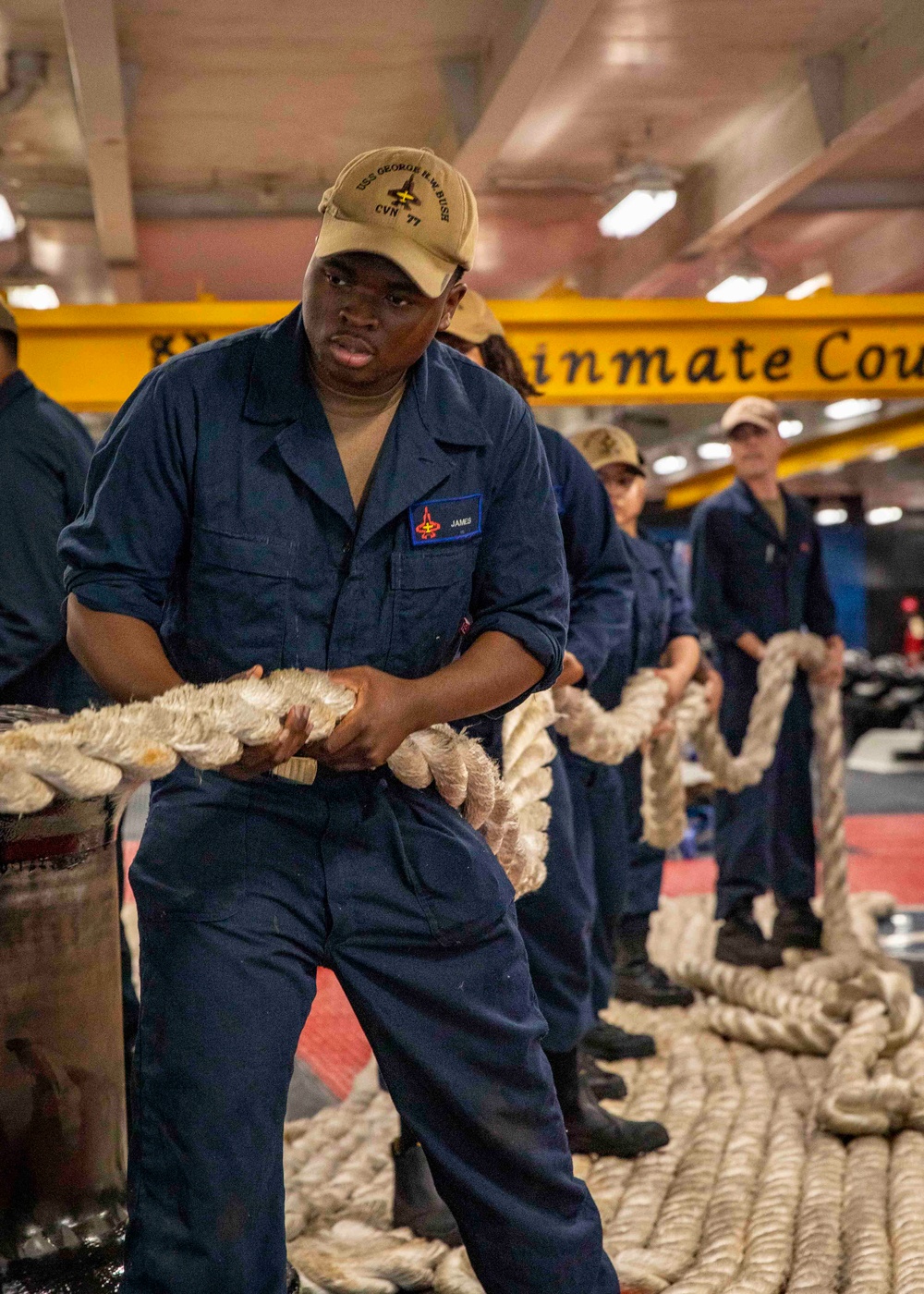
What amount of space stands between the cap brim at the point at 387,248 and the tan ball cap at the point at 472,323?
1.11m

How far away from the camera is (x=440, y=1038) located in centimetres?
180

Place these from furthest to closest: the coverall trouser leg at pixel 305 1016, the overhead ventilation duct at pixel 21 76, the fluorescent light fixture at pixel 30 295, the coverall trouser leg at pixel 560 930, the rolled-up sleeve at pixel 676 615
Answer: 1. the fluorescent light fixture at pixel 30 295
2. the overhead ventilation duct at pixel 21 76
3. the rolled-up sleeve at pixel 676 615
4. the coverall trouser leg at pixel 560 930
5. the coverall trouser leg at pixel 305 1016

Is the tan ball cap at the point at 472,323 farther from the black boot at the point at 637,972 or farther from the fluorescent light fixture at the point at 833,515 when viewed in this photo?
the fluorescent light fixture at the point at 833,515

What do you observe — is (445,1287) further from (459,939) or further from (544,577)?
(544,577)

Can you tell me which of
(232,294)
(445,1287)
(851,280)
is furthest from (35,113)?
(445,1287)

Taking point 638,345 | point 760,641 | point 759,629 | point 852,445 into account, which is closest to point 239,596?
point 760,641

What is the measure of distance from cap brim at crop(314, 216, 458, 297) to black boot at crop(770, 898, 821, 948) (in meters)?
3.98

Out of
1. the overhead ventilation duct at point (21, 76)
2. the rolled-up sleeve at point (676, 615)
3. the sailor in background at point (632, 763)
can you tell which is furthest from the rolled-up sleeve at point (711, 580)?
the overhead ventilation duct at point (21, 76)

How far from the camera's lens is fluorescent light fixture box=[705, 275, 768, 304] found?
761 centimetres

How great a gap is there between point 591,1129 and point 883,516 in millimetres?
21629

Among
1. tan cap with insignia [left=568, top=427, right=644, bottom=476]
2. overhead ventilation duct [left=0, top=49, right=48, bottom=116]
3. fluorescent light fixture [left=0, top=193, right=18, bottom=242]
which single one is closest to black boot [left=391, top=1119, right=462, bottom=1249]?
tan cap with insignia [left=568, top=427, right=644, bottom=476]

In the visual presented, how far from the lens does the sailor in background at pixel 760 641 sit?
205 inches

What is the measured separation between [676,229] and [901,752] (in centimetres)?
679

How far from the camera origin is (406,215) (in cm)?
175
